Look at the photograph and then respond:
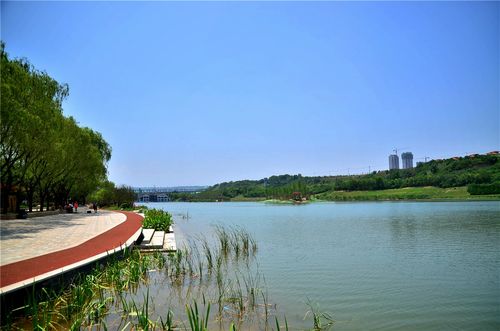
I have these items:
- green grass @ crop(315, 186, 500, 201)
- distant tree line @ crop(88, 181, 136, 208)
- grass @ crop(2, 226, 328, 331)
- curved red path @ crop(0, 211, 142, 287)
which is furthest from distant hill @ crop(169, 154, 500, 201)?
curved red path @ crop(0, 211, 142, 287)

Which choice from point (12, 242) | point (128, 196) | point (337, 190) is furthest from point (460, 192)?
point (12, 242)

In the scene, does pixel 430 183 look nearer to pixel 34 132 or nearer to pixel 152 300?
pixel 34 132

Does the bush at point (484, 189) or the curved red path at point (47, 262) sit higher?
the bush at point (484, 189)

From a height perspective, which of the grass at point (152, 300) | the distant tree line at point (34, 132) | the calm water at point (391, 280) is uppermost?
the distant tree line at point (34, 132)

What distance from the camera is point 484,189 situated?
88.5 meters

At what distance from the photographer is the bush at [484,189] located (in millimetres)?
86750

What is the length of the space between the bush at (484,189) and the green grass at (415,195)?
56.5 inches

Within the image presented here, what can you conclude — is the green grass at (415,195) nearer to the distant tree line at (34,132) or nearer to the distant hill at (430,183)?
the distant hill at (430,183)

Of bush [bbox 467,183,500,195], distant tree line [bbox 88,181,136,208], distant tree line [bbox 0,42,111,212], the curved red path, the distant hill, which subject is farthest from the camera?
the distant hill

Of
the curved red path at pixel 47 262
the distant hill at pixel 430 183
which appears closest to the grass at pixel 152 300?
the curved red path at pixel 47 262

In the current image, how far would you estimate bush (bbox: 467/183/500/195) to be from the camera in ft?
285

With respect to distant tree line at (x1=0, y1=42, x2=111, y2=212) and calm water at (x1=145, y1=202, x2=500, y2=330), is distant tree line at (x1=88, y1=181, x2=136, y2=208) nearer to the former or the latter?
distant tree line at (x1=0, y1=42, x2=111, y2=212)

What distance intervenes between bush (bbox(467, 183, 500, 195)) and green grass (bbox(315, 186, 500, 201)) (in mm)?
1435

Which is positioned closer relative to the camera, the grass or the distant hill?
the grass
